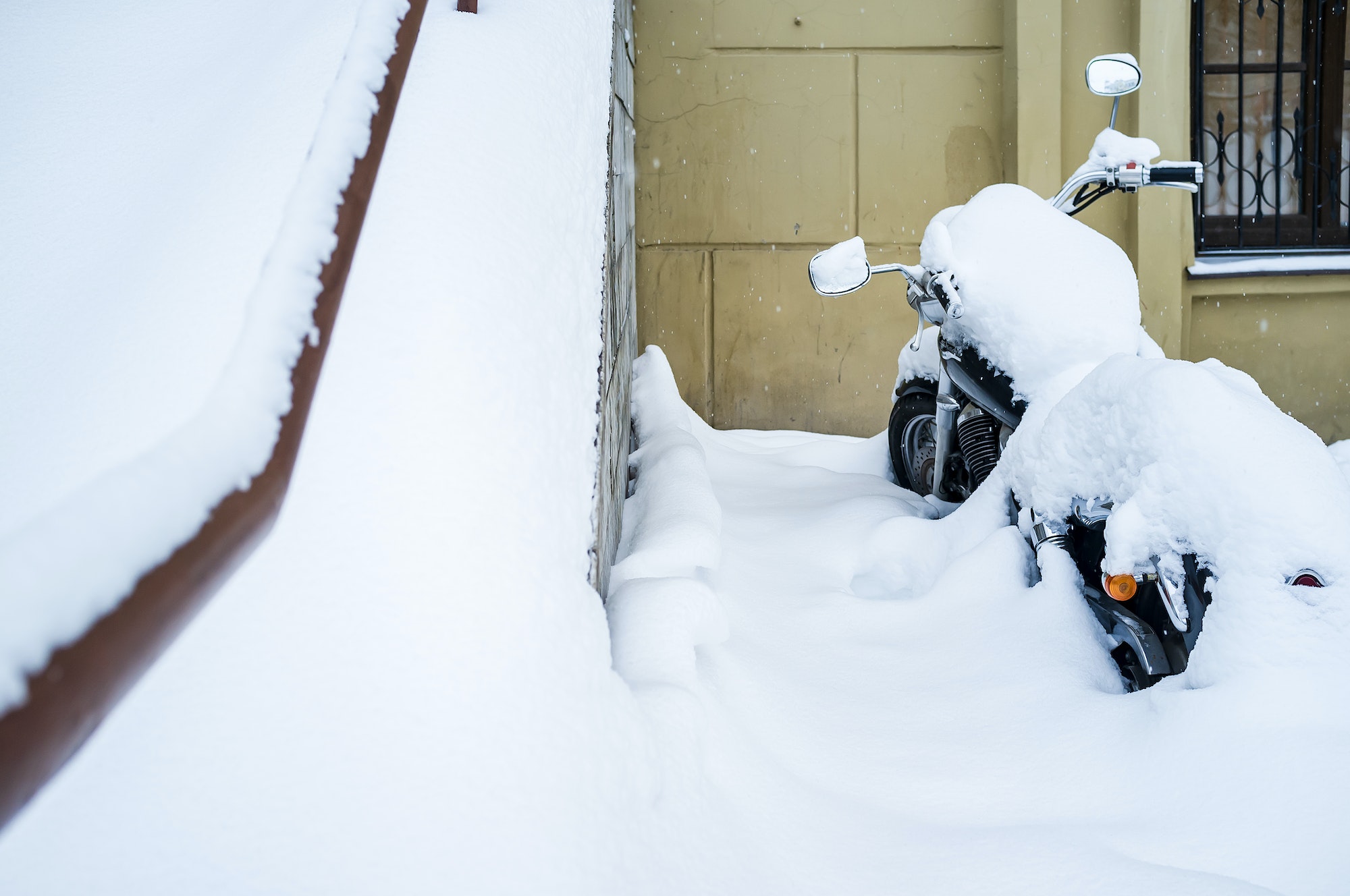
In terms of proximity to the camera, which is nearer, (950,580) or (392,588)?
(392,588)

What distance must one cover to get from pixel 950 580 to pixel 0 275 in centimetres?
181

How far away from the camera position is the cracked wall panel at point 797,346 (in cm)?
445

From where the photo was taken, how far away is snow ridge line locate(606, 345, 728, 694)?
1.27 meters


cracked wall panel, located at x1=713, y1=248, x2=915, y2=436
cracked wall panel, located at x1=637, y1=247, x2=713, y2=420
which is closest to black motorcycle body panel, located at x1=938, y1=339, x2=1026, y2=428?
cracked wall panel, located at x1=713, y1=248, x2=915, y2=436

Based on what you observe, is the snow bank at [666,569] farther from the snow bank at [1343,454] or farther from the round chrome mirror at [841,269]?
the snow bank at [1343,454]

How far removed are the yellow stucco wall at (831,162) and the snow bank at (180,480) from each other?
3.75 m

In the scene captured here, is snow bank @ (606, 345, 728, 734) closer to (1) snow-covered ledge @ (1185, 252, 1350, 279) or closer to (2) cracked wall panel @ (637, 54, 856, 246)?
(2) cracked wall panel @ (637, 54, 856, 246)

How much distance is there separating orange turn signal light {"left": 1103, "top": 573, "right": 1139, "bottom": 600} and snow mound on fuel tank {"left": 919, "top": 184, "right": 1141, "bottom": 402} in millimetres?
599

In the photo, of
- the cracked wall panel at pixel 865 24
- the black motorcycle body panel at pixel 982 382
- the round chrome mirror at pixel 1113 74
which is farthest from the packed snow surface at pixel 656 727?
the cracked wall panel at pixel 865 24

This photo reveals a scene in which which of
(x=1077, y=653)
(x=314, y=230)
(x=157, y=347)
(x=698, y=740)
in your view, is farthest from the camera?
(x=1077, y=653)

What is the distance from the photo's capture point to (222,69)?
1446 mm

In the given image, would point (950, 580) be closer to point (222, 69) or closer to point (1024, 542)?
point (1024, 542)

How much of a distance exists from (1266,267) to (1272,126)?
888 mm

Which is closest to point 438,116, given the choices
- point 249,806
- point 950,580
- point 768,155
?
point 249,806
